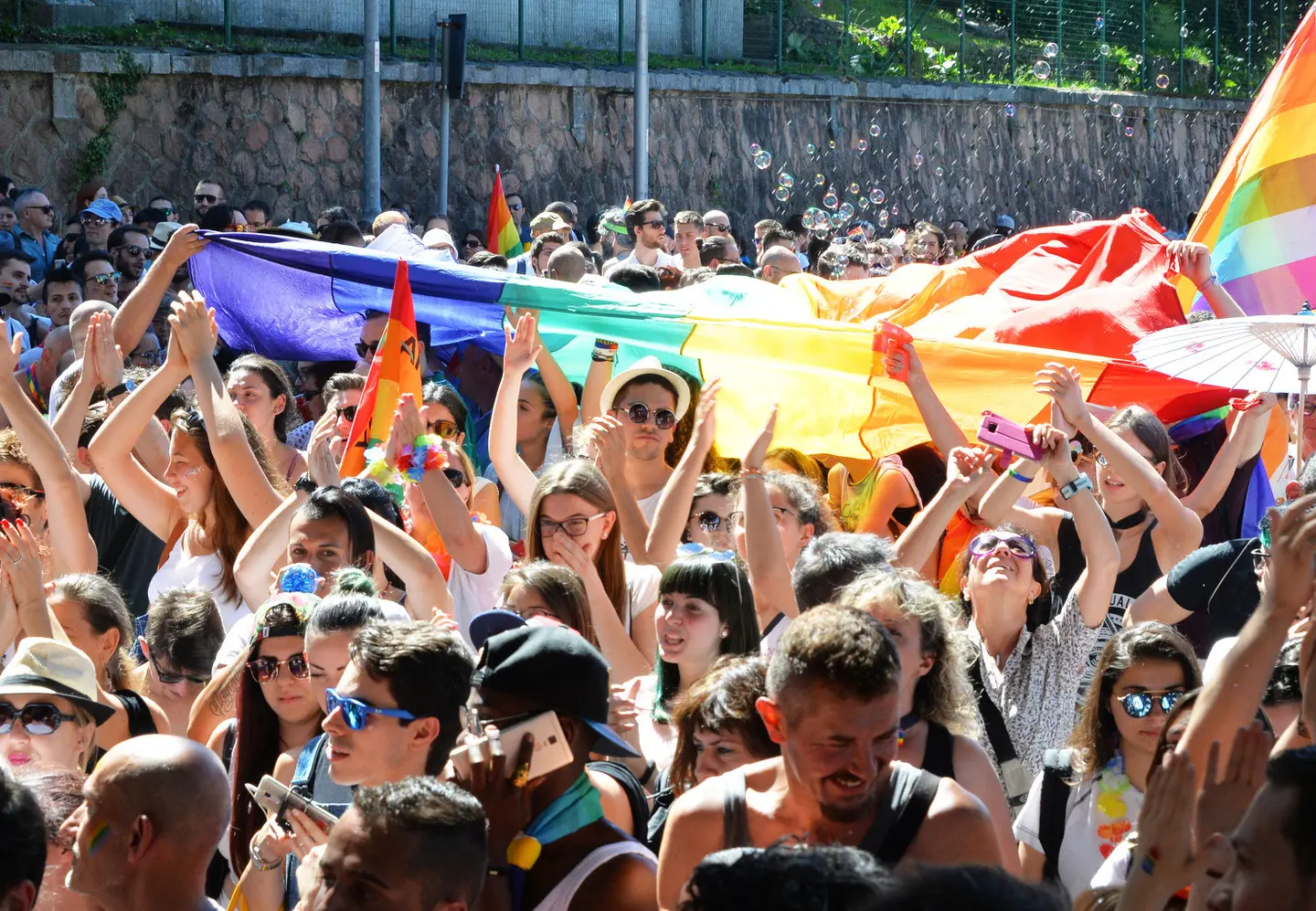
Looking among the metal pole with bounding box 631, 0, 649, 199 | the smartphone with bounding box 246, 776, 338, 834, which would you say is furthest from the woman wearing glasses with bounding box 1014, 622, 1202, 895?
the metal pole with bounding box 631, 0, 649, 199

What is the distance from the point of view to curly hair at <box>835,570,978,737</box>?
3438 millimetres

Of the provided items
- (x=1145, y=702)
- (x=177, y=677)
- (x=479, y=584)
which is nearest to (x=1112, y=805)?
(x=1145, y=702)

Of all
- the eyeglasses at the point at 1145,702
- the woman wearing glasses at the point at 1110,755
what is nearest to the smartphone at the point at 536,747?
the woman wearing glasses at the point at 1110,755

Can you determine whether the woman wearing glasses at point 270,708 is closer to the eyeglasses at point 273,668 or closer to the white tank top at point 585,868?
the eyeglasses at point 273,668

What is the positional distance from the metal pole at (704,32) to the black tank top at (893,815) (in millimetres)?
19250

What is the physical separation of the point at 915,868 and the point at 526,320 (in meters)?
3.97

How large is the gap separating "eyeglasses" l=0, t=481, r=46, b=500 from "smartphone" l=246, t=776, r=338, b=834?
103 inches

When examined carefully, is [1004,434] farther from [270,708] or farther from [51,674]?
[51,674]

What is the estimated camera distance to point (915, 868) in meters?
2.11

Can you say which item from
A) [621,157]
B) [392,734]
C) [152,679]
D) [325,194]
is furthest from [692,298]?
[621,157]

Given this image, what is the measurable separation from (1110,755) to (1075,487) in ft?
4.05

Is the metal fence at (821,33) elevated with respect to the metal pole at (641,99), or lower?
elevated

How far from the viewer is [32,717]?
3.68 m

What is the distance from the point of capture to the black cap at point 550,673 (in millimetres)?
2885
